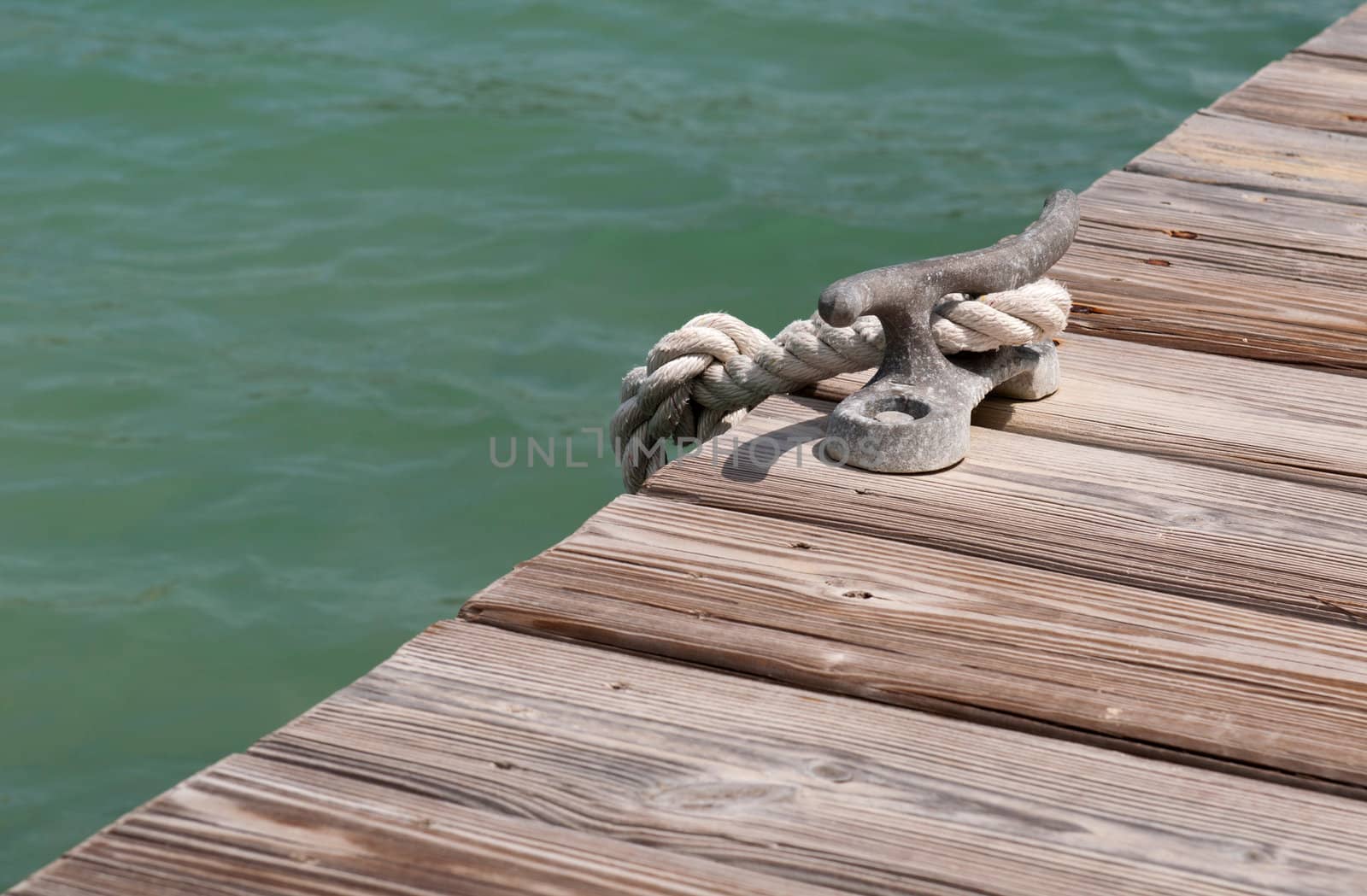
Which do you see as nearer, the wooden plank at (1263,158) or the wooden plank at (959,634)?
the wooden plank at (959,634)

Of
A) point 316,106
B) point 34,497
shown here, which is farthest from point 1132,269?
point 316,106

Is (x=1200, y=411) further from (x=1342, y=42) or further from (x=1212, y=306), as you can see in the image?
(x=1342, y=42)

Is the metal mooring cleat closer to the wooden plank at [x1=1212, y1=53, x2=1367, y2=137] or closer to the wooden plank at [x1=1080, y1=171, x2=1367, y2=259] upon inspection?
the wooden plank at [x1=1080, y1=171, x2=1367, y2=259]

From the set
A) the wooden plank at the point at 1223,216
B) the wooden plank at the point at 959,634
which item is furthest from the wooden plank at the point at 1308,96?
the wooden plank at the point at 959,634

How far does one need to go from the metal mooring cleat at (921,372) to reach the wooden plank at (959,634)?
0.46 ft

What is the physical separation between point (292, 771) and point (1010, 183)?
15.7 ft

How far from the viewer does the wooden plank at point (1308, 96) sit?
303 centimetres

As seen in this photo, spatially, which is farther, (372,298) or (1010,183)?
(1010,183)

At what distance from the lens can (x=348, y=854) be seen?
3.31 feet

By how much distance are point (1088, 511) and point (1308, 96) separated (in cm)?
207

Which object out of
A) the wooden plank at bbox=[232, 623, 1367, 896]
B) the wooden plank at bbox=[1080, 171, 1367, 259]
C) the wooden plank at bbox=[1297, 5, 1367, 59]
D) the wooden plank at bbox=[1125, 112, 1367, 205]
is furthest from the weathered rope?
the wooden plank at bbox=[1297, 5, 1367, 59]

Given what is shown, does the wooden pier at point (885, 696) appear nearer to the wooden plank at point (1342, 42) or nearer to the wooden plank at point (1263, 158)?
the wooden plank at point (1263, 158)

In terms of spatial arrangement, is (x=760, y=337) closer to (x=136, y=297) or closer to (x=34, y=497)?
(x=34, y=497)

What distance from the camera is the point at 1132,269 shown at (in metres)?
2.20
